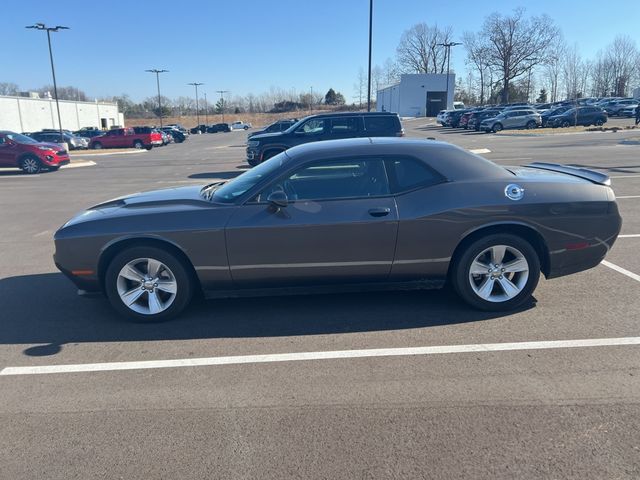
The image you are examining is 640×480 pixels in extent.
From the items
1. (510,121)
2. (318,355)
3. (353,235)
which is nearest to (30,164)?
(353,235)

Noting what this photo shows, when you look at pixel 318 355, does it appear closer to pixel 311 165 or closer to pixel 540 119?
pixel 311 165

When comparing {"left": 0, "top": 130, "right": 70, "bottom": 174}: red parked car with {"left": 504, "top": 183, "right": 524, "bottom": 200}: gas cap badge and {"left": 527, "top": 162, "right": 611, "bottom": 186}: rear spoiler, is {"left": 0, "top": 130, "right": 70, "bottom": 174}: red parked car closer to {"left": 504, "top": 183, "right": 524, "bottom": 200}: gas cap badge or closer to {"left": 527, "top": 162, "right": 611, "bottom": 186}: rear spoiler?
{"left": 527, "top": 162, "right": 611, "bottom": 186}: rear spoiler

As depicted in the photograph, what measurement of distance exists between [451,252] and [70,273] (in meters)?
3.43

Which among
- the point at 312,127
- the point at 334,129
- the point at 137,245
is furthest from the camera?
the point at 312,127

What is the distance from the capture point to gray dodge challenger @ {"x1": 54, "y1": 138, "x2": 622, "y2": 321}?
4414 mm

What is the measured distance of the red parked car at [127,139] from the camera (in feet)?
126

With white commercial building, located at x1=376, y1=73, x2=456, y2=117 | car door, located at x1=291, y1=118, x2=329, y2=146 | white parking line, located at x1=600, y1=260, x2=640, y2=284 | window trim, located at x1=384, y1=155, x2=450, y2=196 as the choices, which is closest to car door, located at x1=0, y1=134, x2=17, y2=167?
car door, located at x1=291, y1=118, x2=329, y2=146

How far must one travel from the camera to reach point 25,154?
20422mm

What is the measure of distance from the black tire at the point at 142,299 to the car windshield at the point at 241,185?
690mm

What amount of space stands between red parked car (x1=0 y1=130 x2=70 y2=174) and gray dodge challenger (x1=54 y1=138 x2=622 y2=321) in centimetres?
1868

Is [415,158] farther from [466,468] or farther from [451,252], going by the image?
[466,468]

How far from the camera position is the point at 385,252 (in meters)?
4.45

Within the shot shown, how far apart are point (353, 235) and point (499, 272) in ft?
4.53

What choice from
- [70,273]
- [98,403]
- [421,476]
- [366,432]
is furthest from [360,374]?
[70,273]
